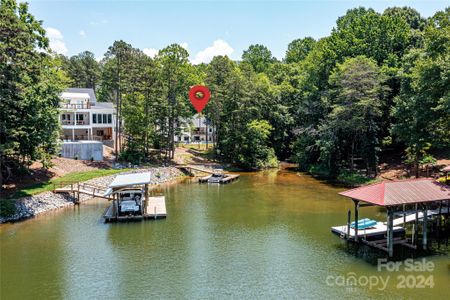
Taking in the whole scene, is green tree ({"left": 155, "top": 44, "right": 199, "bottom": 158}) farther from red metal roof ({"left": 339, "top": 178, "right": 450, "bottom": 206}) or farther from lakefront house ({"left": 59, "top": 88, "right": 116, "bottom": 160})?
red metal roof ({"left": 339, "top": 178, "right": 450, "bottom": 206})

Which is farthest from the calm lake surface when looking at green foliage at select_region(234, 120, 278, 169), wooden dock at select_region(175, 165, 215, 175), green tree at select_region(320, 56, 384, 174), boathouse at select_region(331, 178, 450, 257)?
green foliage at select_region(234, 120, 278, 169)

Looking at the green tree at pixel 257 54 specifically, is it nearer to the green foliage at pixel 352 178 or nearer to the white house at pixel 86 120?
the white house at pixel 86 120

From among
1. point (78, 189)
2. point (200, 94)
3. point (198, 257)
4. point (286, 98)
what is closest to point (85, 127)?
point (200, 94)

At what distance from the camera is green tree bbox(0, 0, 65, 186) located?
30.7 metres

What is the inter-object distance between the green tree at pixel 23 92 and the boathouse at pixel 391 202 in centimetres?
2531

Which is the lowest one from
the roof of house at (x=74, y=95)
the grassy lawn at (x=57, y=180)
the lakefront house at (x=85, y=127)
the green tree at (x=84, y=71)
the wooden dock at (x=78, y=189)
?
the wooden dock at (x=78, y=189)

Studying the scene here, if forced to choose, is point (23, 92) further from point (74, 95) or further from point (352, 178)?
point (352, 178)

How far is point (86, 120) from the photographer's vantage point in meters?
58.5

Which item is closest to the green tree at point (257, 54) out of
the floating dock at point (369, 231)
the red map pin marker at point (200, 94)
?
the red map pin marker at point (200, 94)

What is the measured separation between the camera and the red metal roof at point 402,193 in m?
22.1

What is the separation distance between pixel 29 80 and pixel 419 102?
33.4 m

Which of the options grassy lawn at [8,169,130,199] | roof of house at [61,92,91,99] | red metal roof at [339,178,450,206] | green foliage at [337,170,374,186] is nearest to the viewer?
red metal roof at [339,178,450,206]

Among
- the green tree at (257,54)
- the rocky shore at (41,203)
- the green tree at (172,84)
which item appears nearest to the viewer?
the rocky shore at (41,203)

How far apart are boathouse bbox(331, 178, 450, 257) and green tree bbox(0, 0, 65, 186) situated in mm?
25312
